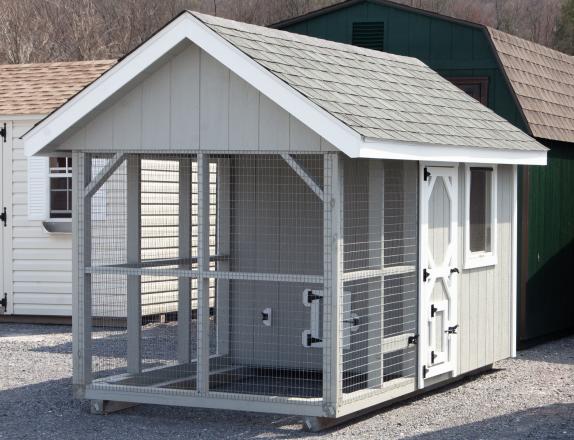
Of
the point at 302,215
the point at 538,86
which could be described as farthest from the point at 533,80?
the point at 302,215

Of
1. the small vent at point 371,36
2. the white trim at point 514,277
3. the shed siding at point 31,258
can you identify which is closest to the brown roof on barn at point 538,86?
the white trim at point 514,277

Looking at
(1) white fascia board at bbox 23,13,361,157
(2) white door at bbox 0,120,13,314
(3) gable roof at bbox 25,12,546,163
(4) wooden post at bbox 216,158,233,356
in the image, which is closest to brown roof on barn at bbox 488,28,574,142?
(3) gable roof at bbox 25,12,546,163

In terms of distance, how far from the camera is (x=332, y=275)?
8.38 meters

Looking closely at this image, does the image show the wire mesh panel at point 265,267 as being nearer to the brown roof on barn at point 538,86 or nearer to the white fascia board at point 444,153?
the white fascia board at point 444,153

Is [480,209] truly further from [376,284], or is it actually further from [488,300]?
[376,284]

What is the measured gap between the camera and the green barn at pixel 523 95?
12.9m

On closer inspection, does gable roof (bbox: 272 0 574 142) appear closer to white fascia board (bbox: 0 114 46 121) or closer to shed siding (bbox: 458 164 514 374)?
shed siding (bbox: 458 164 514 374)

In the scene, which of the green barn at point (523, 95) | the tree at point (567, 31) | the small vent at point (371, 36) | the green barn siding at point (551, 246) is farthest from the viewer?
the tree at point (567, 31)

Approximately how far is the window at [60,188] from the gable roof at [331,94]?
5.61 meters

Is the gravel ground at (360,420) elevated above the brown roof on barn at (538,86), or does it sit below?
below

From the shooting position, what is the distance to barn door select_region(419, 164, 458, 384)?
9.68m

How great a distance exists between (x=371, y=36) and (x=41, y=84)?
15.5 ft

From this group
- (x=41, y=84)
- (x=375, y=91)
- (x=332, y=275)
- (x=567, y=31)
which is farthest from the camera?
(x=567, y=31)

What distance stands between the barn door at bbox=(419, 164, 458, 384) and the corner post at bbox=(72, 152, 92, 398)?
2664 millimetres
